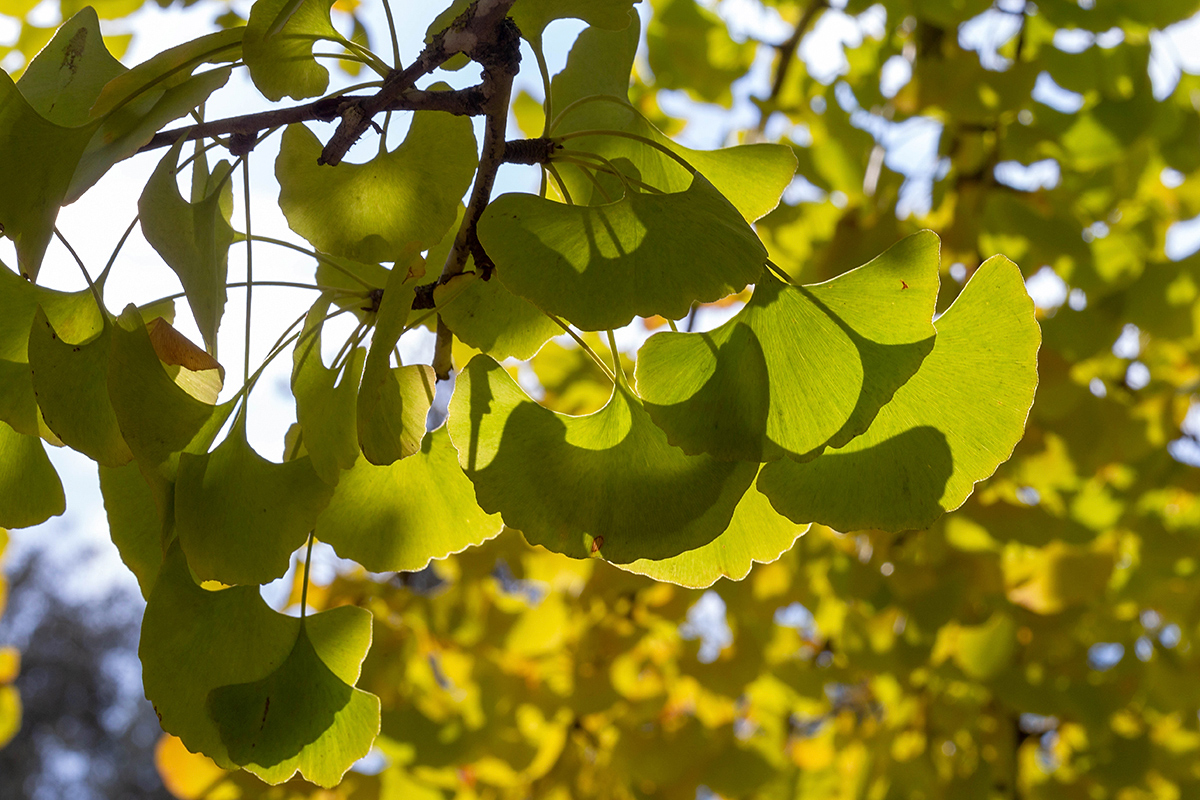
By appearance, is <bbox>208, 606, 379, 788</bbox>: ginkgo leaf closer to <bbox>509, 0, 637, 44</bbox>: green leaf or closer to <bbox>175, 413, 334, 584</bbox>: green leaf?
<bbox>175, 413, 334, 584</bbox>: green leaf

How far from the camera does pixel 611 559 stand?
0.23 meters

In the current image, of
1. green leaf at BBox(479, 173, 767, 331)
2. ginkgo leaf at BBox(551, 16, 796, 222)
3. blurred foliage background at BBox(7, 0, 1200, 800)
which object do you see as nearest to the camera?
green leaf at BBox(479, 173, 767, 331)

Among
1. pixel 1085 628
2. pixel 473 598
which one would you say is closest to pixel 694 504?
pixel 473 598

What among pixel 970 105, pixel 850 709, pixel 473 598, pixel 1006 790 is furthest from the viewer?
pixel 850 709

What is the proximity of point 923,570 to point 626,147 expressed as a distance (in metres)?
0.77

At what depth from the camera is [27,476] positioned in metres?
0.28

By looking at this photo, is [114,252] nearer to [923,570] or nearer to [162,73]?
[162,73]

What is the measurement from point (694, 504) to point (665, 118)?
3.18ft

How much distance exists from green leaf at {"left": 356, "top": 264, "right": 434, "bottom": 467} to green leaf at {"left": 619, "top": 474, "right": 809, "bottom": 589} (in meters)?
0.08

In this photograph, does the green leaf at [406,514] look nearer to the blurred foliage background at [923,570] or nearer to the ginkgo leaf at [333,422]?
the ginkgo leaf at [333,422]

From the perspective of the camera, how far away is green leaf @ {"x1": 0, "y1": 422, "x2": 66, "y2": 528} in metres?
0.28

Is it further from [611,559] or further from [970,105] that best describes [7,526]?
[970,105]

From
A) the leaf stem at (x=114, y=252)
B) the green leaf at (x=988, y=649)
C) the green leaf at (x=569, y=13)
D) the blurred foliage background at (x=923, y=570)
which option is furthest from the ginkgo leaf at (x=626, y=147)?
the green leaf at (x=988, y=649)

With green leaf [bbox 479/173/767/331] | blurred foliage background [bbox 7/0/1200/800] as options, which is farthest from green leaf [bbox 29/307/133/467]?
blurred foliage background [bbox 7/0/1200/800]
